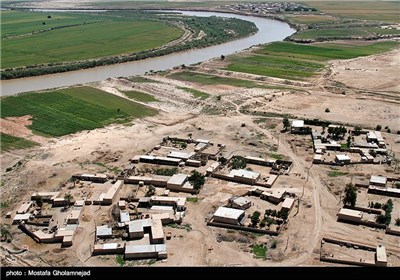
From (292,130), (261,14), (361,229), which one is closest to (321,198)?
(361,229)

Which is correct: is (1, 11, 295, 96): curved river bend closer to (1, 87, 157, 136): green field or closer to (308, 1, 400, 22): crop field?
(1, 87, 157, 136): green field

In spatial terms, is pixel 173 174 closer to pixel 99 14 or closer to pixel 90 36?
pixel 90 36

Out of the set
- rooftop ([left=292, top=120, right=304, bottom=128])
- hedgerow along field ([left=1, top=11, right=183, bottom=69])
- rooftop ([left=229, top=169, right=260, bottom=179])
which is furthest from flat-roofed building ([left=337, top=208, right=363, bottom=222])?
hedgerow along field ([left=1, top=11, right=183, bottom=69])

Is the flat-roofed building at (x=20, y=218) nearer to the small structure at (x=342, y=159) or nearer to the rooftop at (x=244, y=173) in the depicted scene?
the rooftop at (x=244, y=173)

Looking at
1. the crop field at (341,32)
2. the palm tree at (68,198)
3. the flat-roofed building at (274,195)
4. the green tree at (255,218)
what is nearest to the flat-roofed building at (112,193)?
the palm tree at (68,198)

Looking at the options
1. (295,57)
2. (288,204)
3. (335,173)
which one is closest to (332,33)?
(295,57)

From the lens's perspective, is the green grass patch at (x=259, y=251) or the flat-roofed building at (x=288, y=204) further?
the flat-roofed building at (x=288, y=204)
